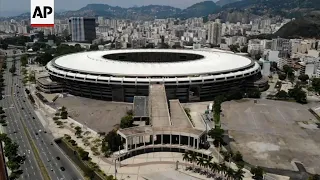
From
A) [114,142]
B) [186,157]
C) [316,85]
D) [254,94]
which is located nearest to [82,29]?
[254,94]

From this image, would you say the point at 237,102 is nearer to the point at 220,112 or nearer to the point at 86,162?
the point at 220,112

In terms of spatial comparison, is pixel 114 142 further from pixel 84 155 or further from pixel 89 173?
pixel 89 173

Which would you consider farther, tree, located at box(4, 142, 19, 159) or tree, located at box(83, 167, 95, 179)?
tree, located at box(4, 142, 19, 159)

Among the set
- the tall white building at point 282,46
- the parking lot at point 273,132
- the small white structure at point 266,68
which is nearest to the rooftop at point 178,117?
the parking lot at point 273,132

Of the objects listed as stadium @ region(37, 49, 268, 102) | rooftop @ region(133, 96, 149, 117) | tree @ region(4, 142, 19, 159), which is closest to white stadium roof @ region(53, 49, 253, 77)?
stadium @ region(37, 49, 268, 102)

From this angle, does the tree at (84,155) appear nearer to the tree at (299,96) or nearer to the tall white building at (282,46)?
the tree at (299,96)

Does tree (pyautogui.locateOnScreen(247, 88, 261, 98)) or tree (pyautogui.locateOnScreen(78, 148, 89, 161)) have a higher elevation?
tree (pyautogui.locateOnScreen(247, 88, 261, 98))

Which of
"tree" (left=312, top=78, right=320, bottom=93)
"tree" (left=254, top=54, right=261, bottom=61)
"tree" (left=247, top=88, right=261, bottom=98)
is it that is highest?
"tree" (left=254, top=54, right=261, bottom=61)

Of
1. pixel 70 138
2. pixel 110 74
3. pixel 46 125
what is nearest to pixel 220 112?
pixel 110 74

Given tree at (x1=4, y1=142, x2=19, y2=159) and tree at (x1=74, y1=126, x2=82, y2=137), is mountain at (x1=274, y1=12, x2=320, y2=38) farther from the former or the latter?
tree at (x1=4, y1=142, x2=19, y2=159)
